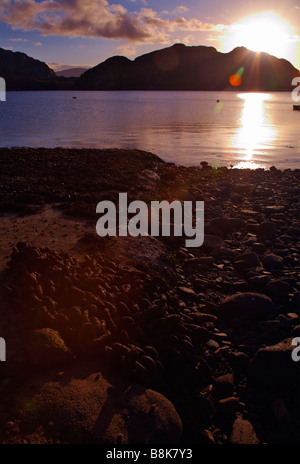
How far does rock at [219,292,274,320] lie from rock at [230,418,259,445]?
272 centimetres

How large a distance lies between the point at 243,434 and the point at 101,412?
2131 mm

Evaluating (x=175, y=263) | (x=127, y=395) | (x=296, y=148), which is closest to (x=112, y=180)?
(x=175, y=263)

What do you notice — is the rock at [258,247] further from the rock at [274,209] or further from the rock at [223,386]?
the rock at [223,386]

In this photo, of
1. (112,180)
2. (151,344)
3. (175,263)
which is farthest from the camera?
(112,180)

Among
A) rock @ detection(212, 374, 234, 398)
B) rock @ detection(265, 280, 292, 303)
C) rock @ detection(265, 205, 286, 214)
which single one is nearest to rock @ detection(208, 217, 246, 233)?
rock @ detection(265, 205, 286, 214)

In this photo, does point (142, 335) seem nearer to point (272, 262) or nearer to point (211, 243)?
point (272, 262)

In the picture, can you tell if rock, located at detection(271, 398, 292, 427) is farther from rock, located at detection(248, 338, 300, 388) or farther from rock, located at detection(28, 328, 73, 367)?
rock, located at detection(28, 328, 73, 367)

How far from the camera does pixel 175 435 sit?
4945mm

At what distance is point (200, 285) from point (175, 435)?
4.44m

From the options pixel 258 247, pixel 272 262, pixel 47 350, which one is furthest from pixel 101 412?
pixel 258 247

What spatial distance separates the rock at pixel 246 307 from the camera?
7.79 meters

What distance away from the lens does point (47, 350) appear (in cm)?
551

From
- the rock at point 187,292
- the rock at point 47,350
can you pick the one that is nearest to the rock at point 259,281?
Result: the rock at point 187,292

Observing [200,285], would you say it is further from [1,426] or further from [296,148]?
[296,148]
